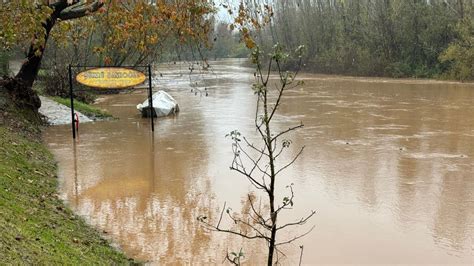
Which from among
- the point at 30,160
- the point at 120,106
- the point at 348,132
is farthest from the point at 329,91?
the point at 30,160

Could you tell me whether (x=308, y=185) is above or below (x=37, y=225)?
below

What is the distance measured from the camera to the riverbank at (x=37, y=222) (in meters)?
4.45

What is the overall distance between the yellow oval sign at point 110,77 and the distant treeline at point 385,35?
975 inches

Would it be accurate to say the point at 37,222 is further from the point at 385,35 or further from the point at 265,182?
the point at 385,35

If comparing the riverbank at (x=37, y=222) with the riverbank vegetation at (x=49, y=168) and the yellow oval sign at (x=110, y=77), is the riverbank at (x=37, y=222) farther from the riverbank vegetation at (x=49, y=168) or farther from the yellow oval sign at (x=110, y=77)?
the yellow oval sign at (x=110, y=77)

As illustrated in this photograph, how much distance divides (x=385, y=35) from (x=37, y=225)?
4623 cm

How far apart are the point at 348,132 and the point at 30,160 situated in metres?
9.48

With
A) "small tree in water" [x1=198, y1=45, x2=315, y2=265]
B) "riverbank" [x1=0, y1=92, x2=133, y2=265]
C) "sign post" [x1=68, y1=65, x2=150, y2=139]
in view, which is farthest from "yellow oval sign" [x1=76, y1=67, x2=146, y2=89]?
"riverbank" [x1=0, y1=92, x2=133, y2=265]

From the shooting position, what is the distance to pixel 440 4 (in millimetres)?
44125

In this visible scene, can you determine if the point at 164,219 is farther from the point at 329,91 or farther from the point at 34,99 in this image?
the point at 329,91

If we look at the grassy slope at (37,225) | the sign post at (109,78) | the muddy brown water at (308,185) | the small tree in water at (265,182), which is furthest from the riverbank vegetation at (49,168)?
the sign post at (109,78)

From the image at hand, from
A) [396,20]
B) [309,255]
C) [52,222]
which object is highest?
[396,20]

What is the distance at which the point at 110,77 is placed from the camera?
46.2 ft

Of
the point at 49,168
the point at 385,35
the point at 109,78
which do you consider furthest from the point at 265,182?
the point at 385,35
